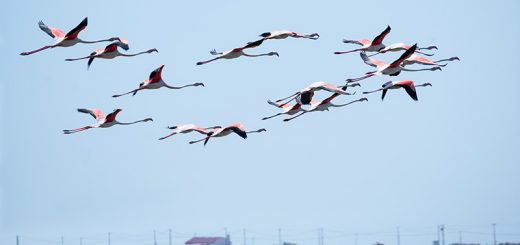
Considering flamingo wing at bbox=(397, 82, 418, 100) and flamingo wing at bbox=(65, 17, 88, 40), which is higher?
flamingo wing at bbox=(65, 17, 88, 40)

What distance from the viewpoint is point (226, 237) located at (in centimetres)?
16375

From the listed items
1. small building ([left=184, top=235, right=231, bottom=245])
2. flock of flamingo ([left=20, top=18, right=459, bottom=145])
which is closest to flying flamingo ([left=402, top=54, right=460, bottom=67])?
flock of flamingo ([left=20, top=18, right=459, bottom=145])

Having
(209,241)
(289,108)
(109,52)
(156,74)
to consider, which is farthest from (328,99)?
(209,241)

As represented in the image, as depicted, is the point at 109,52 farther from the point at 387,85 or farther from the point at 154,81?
the point at 387,85

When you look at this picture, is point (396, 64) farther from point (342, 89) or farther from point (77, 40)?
point (77, 40)

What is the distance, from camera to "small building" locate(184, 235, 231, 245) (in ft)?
520

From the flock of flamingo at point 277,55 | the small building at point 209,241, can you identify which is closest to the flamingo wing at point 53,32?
the flock of flamingo at point 277,55

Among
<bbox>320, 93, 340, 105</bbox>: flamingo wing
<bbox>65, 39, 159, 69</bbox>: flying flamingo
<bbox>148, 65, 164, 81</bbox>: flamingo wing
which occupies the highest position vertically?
<bbox>65, 39, 159, 69</bbox>: flying flamingo

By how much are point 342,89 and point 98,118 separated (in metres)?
8.78

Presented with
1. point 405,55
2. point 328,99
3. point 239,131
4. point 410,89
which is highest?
point 405,55

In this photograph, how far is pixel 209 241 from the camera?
520ft

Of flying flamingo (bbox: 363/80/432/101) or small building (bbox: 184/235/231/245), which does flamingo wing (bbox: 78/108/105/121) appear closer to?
flying flamingo (bbox: 363/80/432/101)

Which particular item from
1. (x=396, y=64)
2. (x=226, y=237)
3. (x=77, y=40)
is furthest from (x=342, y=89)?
(x=226, y=237)

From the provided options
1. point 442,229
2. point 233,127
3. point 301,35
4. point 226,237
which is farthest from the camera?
point 226,237
